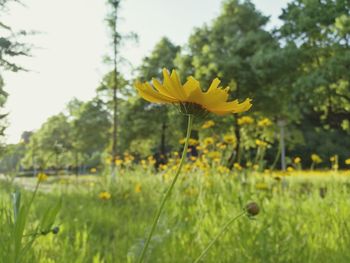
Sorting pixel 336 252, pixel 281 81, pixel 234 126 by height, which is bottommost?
pixel 336 252

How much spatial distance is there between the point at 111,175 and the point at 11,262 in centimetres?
503

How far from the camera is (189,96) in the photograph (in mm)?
699

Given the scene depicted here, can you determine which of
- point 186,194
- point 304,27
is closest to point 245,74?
point 304,27

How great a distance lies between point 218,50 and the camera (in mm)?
16594

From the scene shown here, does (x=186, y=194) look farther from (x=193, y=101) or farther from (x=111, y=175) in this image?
(x=193, y=101)

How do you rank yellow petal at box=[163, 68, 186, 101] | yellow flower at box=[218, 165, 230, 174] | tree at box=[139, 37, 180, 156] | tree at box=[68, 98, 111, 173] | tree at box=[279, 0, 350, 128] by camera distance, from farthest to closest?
tree at box=[68, 98, 111, 173]
tree at box=[139, 37, 180, 156]
tree at box=[279, 0, 350, 128]
yellow flower at box=[218, 165, 230, 174]
yellow petal at box=[163, 68, 186, 101]

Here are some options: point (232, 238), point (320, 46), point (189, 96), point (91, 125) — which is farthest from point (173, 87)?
point (91, 125)

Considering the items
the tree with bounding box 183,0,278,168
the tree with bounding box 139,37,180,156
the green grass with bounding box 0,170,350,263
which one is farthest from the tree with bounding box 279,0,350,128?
the green grass with bounding box 0,170,350,263

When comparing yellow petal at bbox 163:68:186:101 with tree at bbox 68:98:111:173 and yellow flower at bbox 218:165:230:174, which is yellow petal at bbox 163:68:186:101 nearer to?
yellow flower at bbox 218:165:230:174

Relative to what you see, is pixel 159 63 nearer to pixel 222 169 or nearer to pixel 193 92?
pixel 222 169

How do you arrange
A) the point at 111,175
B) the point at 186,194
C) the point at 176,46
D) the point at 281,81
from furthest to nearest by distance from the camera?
the point at 176,46 < the point at 281,81 < the point at 111,175 < the point at 186,194

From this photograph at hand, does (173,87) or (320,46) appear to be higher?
(320,46)

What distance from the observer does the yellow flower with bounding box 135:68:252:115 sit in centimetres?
70

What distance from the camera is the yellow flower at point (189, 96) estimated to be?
695mm
